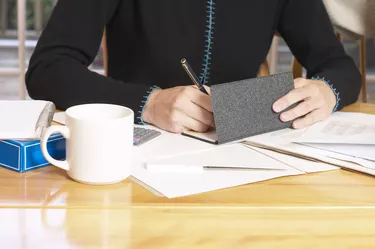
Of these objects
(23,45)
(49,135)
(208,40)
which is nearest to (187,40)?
(208,40)

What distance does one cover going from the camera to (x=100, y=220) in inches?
25.2

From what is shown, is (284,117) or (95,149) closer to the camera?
(95,149)

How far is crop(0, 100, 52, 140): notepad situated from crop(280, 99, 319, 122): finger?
43cm

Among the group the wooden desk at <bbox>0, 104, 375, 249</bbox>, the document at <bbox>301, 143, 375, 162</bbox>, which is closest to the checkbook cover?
the document at <bbox>301, 143, 375, 162</bbox>

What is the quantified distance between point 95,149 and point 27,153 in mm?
112

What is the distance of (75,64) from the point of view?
1206 mm

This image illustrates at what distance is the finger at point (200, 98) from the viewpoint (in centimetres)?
102

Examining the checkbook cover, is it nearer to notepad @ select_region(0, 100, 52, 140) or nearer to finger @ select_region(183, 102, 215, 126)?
finger @ select_region(183, 102, 215, 126)

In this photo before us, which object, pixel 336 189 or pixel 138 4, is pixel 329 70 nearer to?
pixel 138 4

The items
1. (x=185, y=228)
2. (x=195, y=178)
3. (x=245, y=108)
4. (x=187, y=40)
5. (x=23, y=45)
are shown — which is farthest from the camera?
(x=23, y=45)

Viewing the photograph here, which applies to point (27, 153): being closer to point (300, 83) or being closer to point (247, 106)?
point (247, 106)

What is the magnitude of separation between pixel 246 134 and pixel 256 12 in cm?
65

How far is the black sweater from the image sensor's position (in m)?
1.27

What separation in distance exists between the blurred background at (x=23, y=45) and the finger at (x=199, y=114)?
188 centimetres
